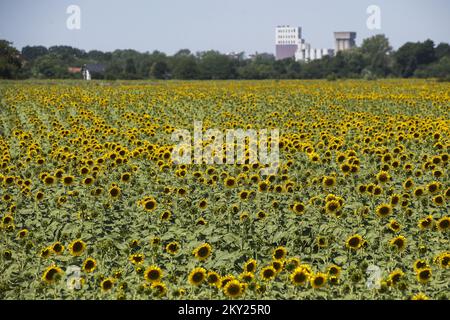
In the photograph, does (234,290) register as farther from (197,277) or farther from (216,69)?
(216,69)

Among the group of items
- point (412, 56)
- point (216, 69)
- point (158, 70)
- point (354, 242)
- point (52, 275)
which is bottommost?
point (52, 275)

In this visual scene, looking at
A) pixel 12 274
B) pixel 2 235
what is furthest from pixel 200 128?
pixel 12 274

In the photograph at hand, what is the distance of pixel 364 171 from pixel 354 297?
167 inches

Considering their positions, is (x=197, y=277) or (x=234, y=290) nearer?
(x=234, y=290)

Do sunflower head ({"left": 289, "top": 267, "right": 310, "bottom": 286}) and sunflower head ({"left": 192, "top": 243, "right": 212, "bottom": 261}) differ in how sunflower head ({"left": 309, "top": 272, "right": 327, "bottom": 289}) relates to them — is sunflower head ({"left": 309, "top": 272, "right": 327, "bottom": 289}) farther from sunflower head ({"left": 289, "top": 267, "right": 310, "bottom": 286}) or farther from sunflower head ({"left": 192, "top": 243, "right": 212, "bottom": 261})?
sunflower head ({"left": 192, "top": 243, "right": 212, "bottom": 261})

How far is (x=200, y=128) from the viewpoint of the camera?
1453 centimetres

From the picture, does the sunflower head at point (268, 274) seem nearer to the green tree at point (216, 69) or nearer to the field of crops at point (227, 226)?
the field of crops at point (227, 226)

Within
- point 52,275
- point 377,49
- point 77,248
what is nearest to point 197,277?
point 52,275

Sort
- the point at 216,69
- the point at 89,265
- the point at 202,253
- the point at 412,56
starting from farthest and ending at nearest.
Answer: the point at 412,56, the point at 216,69, the point at 202,253, the point at 89,265

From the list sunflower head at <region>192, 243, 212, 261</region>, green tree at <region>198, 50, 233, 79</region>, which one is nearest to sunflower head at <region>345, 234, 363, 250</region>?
sunflower head at <region>192, 243, 212, 261</region>

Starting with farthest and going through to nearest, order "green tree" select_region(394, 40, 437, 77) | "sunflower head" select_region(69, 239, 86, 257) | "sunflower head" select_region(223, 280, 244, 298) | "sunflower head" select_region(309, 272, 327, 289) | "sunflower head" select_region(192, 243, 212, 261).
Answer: "green tree" select_region(394, 40, 437, 77) → "sunflower head" select_region(69, 239, 86, 257) → "sunflower head" select_region(192, 243, 212, 261) → "sunflower head" select_region(309, 272, 327, 289) → "sunflower head" select_region(223, 280, 244, 298)

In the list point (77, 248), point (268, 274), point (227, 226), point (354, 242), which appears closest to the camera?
point (268, 274)

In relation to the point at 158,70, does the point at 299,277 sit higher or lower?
lower

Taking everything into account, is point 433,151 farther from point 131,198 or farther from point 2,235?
point 2,235
